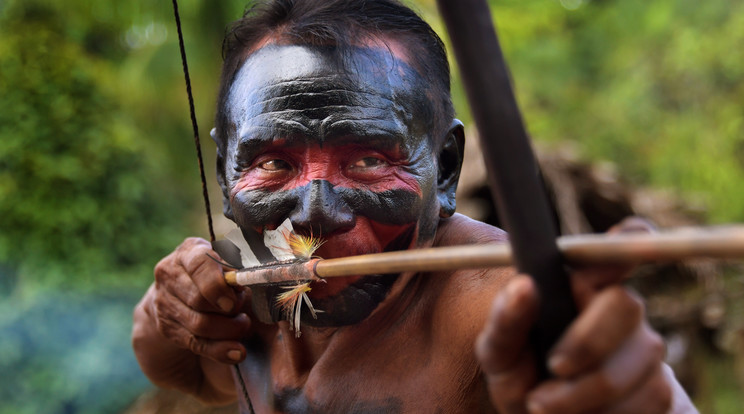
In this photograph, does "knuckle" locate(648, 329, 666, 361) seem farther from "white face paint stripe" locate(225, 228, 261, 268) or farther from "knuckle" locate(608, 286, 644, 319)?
"white face paint stripe" locate(225, 228, 261, 268)

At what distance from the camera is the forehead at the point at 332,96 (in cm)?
164

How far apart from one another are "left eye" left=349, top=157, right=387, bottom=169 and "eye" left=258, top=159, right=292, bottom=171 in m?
0.16

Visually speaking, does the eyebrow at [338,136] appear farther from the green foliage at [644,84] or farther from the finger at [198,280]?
the green foliage at [644,84]

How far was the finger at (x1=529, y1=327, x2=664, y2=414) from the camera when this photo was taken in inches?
36.4

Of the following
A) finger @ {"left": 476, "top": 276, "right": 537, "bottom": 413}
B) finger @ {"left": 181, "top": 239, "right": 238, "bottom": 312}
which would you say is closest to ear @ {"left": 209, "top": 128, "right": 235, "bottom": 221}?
finger @ {"left": 181, "top": 239, "right": 238, "bottom": 312}

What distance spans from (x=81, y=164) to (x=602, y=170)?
5102 millimetres

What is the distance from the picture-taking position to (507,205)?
944 millimetres

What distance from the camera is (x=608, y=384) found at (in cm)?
92

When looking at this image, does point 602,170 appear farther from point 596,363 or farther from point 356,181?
point 596,363

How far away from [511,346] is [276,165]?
91 cm

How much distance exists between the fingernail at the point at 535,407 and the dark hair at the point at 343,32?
3.14ft

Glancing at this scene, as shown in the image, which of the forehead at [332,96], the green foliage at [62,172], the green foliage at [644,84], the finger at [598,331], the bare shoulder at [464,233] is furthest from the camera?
the green foliage at [644,84]

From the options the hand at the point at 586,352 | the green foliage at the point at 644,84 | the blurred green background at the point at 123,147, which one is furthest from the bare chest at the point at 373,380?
the green foliage at the point at 644,84

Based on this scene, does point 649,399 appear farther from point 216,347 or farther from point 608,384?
point 216,347
